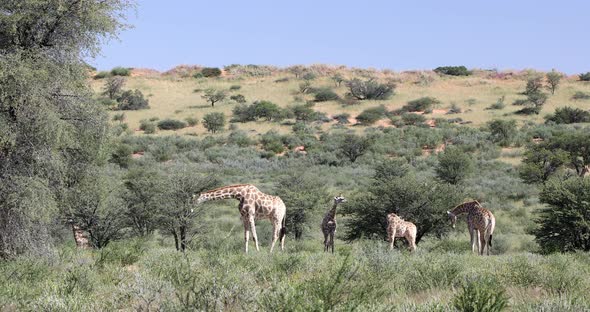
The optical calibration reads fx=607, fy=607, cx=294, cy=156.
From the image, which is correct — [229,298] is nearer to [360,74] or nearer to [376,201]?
[376,201]

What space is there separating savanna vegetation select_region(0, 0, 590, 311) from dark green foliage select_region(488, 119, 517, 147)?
0.49 ft

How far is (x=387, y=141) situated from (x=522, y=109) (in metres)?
20.3

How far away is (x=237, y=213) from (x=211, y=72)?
64674 mm

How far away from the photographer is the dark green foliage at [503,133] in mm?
49812

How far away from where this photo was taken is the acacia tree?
35.4 ft

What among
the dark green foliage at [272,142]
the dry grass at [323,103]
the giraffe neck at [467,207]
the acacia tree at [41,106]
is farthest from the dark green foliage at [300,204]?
the dry grass at [323,103]

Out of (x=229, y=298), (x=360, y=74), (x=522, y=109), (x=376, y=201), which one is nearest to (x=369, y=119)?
(x=522, y=109)

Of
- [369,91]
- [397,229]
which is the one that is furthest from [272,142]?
[397,229]

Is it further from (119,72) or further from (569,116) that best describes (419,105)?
(119,72)

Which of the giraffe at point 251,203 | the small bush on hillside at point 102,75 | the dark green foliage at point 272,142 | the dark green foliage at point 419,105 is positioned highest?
the small bush on hillside at point 102,75

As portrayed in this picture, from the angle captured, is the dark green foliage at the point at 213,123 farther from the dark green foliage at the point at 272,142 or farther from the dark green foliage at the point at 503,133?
the dark green foliage at the point at 503,133

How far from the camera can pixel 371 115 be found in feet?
205

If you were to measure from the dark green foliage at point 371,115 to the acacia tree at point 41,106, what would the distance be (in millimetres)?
50968

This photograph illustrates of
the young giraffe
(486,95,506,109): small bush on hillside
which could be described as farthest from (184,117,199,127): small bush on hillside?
the young giraffe
